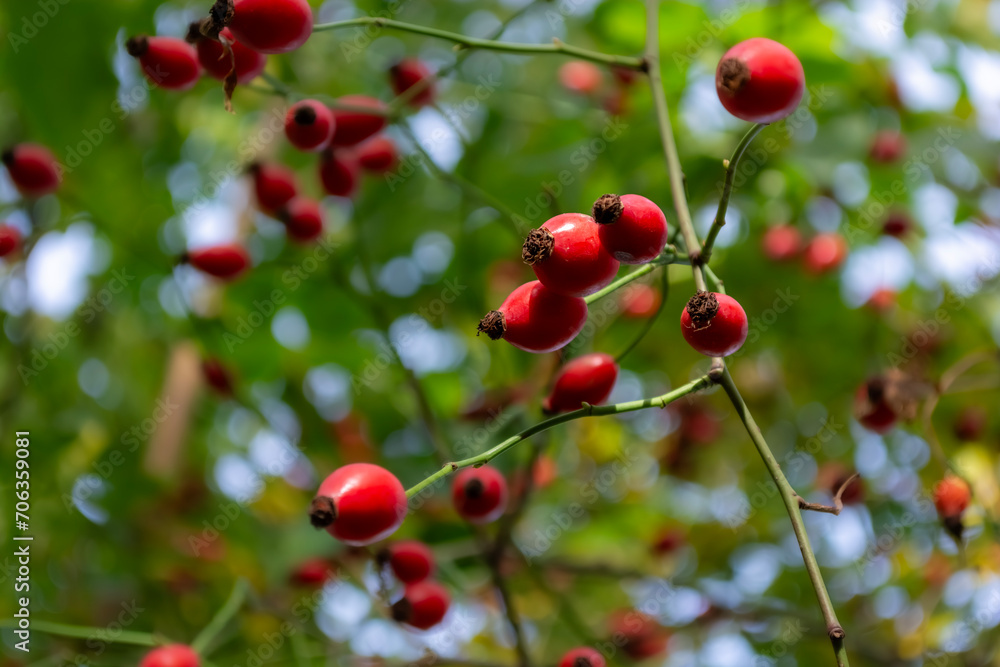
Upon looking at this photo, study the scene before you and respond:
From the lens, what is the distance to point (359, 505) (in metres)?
1.34

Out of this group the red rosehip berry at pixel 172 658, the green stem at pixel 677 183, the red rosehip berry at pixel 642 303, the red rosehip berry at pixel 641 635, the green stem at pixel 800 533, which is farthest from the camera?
the red rosehip berry at pixel 641 635

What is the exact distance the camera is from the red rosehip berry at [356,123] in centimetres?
207

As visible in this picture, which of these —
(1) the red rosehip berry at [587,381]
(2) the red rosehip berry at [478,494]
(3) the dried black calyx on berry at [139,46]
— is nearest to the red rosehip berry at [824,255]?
(1) the red rosehip berry at [587,381]

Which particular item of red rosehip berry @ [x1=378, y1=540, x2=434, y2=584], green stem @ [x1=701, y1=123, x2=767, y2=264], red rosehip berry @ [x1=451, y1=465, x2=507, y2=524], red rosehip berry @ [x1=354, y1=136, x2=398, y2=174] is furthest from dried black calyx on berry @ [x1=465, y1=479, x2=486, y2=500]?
red rosehip berry @ [x1=354, y1=136, x2=398, y2=174]

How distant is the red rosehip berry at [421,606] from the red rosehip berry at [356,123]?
1.16 metres

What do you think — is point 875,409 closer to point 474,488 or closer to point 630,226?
point 474,488

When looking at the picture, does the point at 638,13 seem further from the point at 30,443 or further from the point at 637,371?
the point at 30,443

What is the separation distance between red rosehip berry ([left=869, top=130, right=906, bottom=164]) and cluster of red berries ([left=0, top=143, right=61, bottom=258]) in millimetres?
2753

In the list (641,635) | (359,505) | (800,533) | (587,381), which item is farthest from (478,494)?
(641,635)

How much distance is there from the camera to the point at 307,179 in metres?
3.51

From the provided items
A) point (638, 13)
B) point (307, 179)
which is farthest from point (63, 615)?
point (638, 13)

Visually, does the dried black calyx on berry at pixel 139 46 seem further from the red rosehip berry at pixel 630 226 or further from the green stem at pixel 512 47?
the red rosehip berry at pixel 630 226

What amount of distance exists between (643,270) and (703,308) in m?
0.13

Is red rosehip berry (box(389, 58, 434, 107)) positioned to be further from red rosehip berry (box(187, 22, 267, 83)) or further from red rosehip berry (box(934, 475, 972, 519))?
red rosehip berry (box(934, 475, 972, 519))
